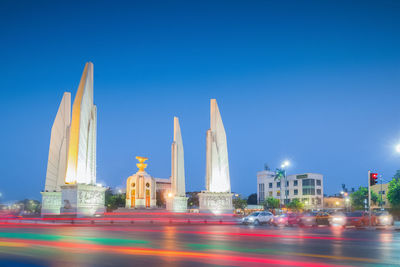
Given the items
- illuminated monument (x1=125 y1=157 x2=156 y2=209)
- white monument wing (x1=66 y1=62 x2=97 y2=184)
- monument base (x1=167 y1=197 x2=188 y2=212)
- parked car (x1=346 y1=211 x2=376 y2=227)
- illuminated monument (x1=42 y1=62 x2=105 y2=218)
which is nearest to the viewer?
parked car (x1=346 y1=211 x2=376 y2=227)

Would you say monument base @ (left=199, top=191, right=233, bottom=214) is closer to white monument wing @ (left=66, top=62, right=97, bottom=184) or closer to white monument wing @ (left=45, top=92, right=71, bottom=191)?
white monument wing @ (left=66, top=62, right=97, bottom=184)

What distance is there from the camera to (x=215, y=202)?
152 feet

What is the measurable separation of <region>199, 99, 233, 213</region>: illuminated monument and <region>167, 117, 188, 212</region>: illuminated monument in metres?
7.55

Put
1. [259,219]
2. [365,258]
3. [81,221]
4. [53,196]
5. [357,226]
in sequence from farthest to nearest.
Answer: [53,196] → [259,219] → [81,221] → [357,226] → [365,258]

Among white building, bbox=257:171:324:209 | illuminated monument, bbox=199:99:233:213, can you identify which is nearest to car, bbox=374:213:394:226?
illuminated monument, bbox=199:99:233:213

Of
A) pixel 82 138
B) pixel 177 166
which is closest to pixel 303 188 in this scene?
pixel 177 166

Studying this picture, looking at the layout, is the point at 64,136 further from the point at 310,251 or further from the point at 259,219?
the point at 310,251

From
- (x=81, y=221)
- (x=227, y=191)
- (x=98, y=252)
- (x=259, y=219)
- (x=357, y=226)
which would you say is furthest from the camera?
(x=227, y=191)

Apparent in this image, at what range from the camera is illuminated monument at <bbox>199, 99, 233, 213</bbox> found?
4594cm

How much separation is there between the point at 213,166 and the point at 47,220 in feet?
67.2

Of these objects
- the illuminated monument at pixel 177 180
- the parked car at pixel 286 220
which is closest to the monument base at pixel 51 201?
the illuminated monument at pixel 177 180

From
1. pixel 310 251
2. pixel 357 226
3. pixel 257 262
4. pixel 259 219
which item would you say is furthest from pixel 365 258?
pixel 259 219

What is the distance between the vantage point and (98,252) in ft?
36.5

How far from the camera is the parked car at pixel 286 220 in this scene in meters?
32.2
